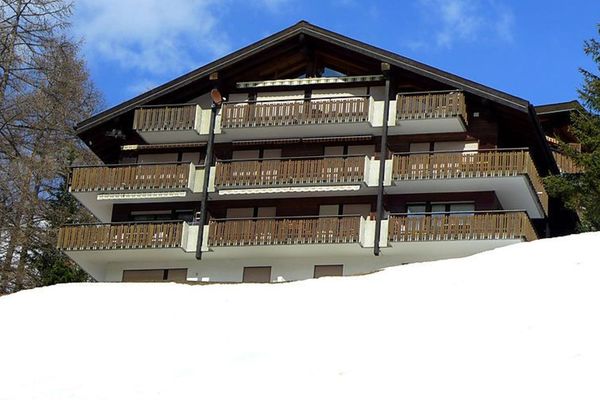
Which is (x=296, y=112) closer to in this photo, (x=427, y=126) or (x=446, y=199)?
(x=427, y=126)

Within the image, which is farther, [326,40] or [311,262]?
[326,40]

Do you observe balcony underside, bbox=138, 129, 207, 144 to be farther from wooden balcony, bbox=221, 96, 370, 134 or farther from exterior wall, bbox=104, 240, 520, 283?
exterior wall, bbox=104, 240, 520, 283

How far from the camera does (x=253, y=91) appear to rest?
151ft

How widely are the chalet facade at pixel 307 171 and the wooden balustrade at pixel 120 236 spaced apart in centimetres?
5

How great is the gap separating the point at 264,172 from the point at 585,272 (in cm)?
2198

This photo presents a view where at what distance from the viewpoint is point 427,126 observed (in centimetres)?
4325

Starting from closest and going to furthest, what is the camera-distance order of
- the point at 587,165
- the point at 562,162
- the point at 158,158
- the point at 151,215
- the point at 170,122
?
1. the point at 587,165
2. the point at 170,122
3. the point at 151,215
4. the point at 158,158
5. the point at 562,162

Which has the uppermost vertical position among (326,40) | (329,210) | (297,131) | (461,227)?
(326,40)

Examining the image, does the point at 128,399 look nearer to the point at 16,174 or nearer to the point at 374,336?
the point at 374,336

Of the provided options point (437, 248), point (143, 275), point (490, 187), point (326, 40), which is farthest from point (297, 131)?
point (143, 275)

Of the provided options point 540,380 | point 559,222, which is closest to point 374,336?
point 540,380

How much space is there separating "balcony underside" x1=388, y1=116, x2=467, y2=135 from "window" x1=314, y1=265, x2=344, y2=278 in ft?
17.6

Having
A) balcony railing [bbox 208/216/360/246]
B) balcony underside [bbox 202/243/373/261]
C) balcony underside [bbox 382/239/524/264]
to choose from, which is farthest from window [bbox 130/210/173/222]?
balcony underside [bbox 382/239/524/264]

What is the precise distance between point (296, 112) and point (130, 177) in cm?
673
